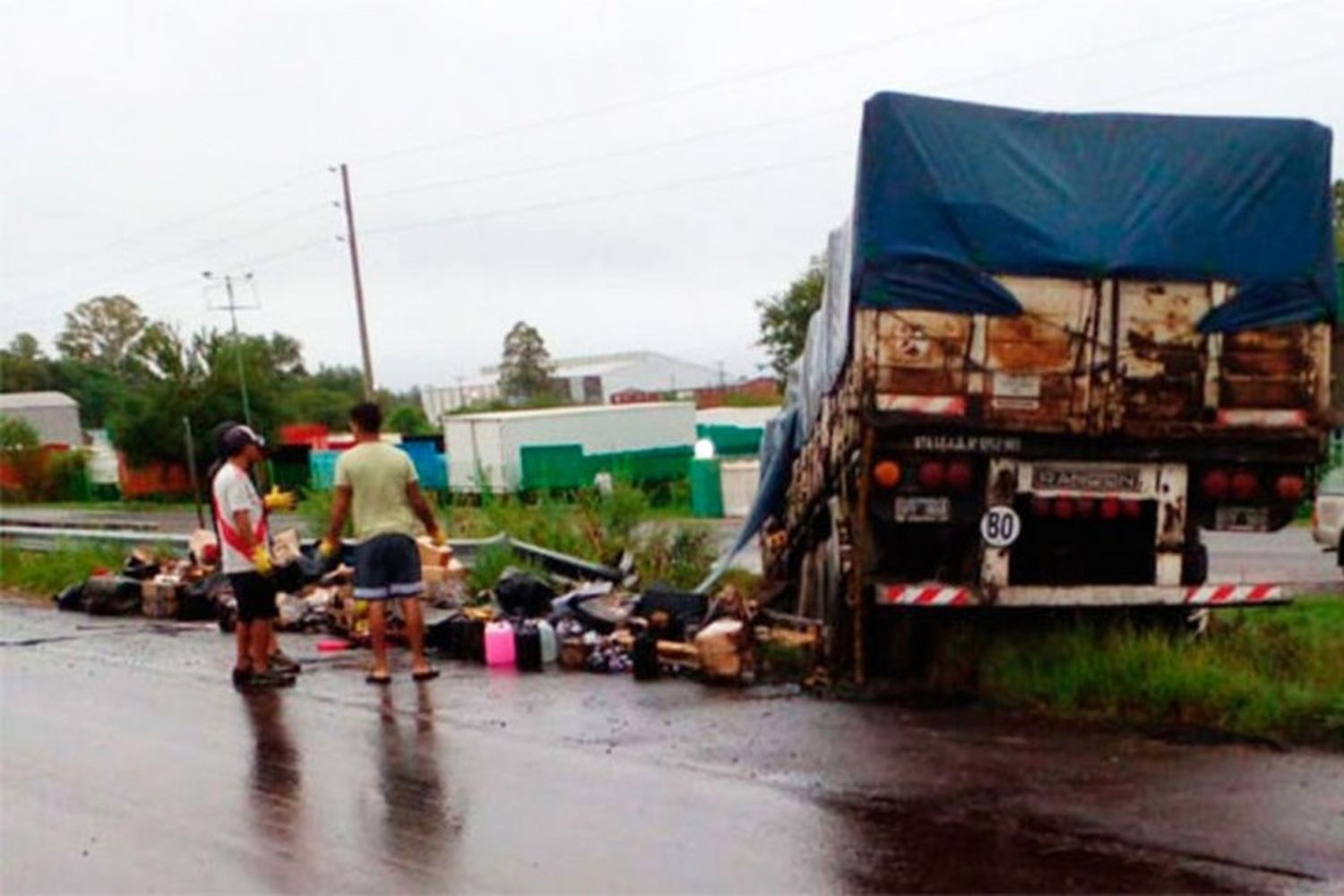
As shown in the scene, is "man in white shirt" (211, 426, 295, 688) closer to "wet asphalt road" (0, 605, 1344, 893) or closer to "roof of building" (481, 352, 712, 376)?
"wet asphalt road" (0, 605, 1344, 893)

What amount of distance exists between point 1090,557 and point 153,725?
573cm

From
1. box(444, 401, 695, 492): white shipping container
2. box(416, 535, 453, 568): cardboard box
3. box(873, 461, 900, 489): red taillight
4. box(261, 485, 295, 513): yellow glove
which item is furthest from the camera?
box(444, 401, 695, 492): white shipping container

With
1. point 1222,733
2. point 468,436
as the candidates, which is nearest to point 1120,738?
point 1222,733

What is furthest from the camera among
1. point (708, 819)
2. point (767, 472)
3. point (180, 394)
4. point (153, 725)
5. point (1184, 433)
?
point (180, 394)

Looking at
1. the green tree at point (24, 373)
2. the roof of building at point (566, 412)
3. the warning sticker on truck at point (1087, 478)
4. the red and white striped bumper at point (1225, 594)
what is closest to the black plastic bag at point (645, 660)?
the warning sticker on truck at point (1087, 478)

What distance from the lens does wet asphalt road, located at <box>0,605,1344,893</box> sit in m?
5.40

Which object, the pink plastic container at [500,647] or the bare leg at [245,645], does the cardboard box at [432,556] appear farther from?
the bare leg at [245,645]

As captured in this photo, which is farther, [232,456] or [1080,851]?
[232,456]

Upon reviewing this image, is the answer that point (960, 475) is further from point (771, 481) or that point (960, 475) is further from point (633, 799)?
point (771, 481)

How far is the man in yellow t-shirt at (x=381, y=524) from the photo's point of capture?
9.89 metres

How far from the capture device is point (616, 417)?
41375mm

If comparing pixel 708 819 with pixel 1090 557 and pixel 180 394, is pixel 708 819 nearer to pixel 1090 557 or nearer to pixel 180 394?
pixel 1090 557

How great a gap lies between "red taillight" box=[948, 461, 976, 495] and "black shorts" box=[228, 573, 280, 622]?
4799 mm

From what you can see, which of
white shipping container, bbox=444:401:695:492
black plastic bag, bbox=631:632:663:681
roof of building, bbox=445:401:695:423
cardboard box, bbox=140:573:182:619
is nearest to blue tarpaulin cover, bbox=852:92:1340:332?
black plastic bag, bbox=631:632:663:681
